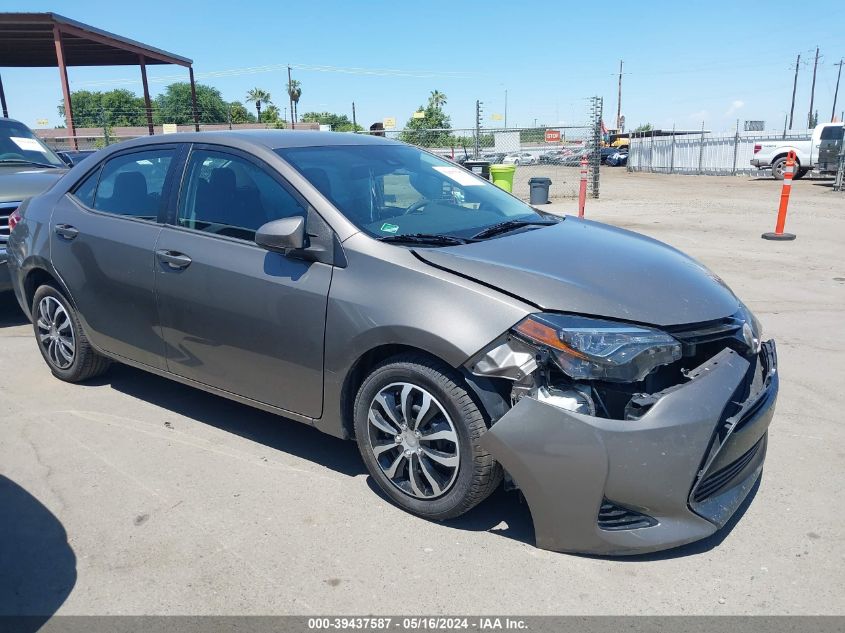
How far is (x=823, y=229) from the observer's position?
12.3 metres

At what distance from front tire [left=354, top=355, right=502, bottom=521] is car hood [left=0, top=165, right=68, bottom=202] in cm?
496

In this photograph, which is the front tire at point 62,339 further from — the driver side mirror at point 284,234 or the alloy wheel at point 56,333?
the driver side mirror at point 284,234

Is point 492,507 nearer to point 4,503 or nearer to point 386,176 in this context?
point 386,176

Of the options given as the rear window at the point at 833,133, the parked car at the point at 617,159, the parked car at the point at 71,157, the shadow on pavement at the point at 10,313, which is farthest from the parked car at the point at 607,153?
the shadow on pavement at the point at 10,313

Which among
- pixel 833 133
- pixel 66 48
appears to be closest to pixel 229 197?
pixel 833 133

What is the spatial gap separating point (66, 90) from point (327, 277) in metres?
27.0

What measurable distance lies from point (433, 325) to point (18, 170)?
6523 millimetres

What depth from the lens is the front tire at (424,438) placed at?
2.86 meters

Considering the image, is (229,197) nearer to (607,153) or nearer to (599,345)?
(599,345)

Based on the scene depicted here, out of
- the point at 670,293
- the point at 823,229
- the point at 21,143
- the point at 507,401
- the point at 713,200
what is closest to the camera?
the point at 507,401

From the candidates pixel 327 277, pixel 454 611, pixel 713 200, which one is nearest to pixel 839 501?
pixel 454 611

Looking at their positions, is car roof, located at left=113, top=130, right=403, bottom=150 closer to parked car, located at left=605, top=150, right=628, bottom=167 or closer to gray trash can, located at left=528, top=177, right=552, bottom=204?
gray trash can, located at left=528, top=177, right=552, bottom=204

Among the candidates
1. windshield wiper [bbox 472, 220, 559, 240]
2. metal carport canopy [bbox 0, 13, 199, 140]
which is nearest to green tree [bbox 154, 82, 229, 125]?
metal carport canopy [bbox 0, 13, 199, 140]

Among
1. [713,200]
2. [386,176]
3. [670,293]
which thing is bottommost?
[713,200]
